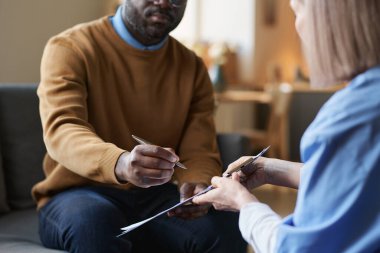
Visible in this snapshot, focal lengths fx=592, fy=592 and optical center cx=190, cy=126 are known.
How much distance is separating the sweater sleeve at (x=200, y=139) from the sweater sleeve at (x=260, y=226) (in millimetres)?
601

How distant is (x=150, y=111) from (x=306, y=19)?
0.83m

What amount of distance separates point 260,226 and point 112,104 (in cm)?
77

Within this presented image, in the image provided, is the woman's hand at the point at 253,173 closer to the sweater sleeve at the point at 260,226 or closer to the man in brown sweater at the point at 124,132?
the man in brown sweater at the point at 124,132

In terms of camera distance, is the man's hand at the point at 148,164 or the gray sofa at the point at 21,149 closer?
the man's hand at the point at 148,164

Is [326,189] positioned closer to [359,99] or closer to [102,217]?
[359,99]

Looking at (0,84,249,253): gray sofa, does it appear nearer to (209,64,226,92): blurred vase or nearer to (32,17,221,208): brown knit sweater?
(32,17,221,208): brown knit sweater

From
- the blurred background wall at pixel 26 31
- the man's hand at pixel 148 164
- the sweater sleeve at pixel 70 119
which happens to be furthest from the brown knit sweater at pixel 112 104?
the blurred background wall at pixel 26 31

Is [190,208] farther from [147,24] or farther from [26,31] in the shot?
[26,31]

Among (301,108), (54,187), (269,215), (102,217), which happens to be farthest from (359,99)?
(301,108)

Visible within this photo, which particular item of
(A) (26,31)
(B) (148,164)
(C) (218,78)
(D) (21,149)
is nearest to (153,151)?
(B) (148,164)

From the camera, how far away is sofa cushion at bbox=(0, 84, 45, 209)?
1.90m

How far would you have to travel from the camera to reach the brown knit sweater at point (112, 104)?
150 centimetres

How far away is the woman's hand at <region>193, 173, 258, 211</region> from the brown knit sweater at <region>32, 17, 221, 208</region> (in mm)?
351

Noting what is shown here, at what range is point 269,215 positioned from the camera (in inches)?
40.8
